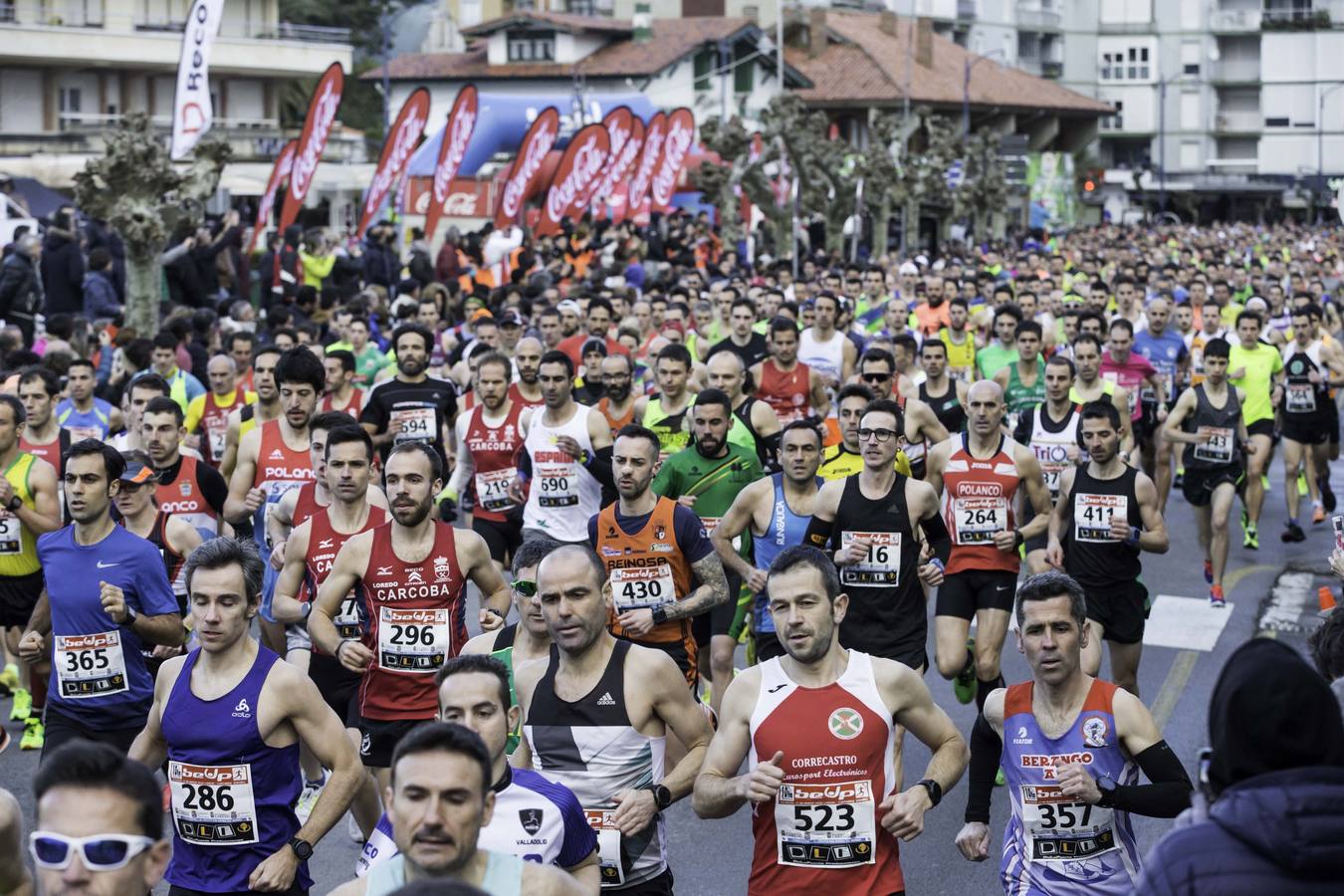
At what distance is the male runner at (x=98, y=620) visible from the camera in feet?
23.9

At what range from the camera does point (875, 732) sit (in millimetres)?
5547

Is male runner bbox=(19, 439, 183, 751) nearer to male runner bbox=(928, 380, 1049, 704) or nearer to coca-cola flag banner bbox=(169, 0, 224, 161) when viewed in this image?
male runner bbox=(928, 380, 1049, 704)

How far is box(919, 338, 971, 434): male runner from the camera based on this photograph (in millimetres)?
12937

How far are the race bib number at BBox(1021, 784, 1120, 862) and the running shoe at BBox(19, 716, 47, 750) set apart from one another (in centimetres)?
556

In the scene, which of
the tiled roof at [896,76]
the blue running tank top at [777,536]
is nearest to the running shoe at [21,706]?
the blue running tank top at [777,536]

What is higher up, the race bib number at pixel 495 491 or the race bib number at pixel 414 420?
the race bib number at pixel 414 420

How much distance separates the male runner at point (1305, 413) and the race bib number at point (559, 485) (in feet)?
24.0

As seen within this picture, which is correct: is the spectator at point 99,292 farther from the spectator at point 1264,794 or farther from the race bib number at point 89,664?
the spectator at point 1264,794

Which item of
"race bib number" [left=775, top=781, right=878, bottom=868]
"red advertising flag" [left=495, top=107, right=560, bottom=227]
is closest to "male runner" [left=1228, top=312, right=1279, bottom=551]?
"race bib number" [left=775, top=781, right=878, bottom=868]

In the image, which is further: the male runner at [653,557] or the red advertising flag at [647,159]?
the red advertising flag at [647,159]

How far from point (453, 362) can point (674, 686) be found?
11.1 meters

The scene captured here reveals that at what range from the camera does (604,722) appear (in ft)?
18.9

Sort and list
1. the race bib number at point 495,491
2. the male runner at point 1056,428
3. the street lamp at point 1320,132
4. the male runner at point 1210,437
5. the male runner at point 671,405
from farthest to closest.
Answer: the street lamp at point 1320,132
the male runner at point 1210,437
the male runner at point 1056,428
the male runner at point 671,405
the race bib number at point 495,491

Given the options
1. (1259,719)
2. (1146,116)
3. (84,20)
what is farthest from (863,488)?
(1146,116)
